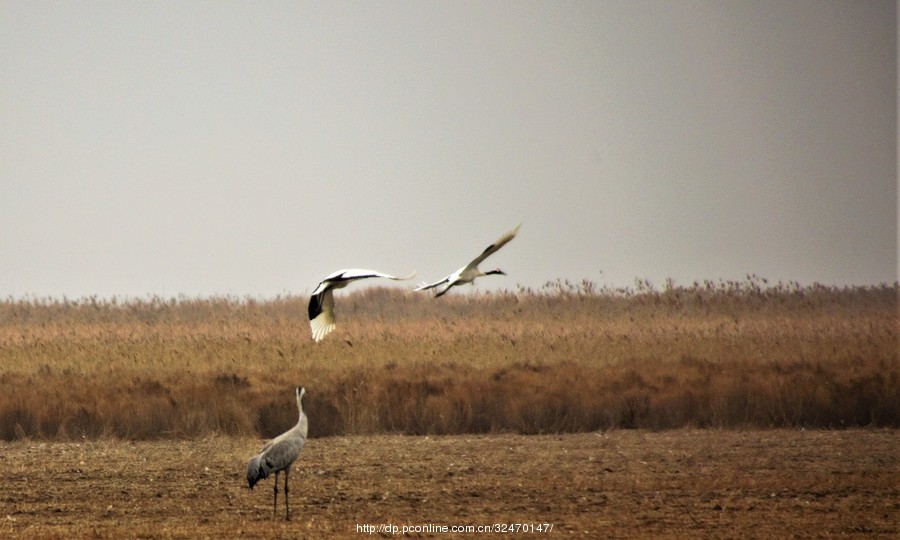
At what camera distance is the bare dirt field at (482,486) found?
1065cm

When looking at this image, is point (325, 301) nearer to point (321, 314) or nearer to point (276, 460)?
point (321, 314)

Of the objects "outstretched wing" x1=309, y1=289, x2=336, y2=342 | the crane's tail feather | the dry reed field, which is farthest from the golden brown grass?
the crane's tail feather

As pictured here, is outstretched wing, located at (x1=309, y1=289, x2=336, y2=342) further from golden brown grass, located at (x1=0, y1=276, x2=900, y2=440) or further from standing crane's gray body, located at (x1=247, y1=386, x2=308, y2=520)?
golden brown grass, located at (x1=0, y1=276, x2=900, y2=440)

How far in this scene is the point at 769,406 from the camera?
54.4 feet

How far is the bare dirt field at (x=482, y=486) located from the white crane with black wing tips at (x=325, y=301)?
1435mm

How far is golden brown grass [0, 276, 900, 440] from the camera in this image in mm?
16453

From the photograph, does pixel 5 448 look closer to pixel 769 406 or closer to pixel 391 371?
pixel 391 371

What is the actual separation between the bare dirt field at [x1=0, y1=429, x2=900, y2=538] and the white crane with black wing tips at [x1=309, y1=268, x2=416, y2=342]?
144cm

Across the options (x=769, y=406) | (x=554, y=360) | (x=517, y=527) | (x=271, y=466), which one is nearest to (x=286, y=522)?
(x=271, y=466)

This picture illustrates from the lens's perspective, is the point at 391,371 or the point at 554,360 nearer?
the point at 391,371

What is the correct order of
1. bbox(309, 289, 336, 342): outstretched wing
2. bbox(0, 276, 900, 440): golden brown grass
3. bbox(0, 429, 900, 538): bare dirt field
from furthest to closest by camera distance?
1. bbox(0, 276, 900, 440): golden brown grass
2. bbox(309, 289, 336, 342): outstretched wing
3. bbox(0, 429, 900, 538): bare dirt field

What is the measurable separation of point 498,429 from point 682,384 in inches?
101

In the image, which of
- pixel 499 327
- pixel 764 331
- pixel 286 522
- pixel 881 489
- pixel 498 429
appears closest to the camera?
pixel 286 522

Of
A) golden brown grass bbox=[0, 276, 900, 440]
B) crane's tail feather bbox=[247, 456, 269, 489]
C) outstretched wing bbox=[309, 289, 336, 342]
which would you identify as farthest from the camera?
golden brown grass bbox=[0, 276, 900, 440]
